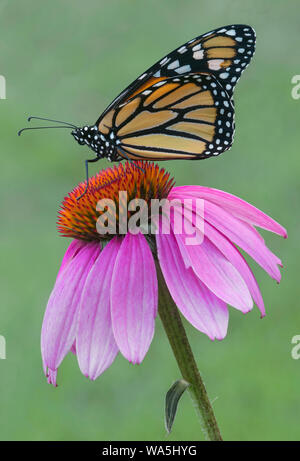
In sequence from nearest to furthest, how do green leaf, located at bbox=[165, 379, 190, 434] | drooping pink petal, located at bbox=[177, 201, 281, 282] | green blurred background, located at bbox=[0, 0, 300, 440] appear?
green leaf, located at bbox=[165, 379, 190, 434] → drooping pink petal, located at bbox=[177, 201, 281, 282] → green blurred background, located at bbox=[0, 0, 300, 440]

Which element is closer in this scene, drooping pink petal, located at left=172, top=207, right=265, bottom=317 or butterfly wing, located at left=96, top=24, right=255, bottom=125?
drooping pink petal, located at left=172, top=207, right=265, bottom=317

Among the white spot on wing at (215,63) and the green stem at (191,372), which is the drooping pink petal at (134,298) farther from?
the white spot on wing at (215,63)

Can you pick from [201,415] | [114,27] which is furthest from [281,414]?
[114,27]

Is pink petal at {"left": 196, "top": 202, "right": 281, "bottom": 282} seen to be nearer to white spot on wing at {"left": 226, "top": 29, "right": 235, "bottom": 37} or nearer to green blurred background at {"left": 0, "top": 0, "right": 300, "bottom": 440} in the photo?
green blurred background at {"left": 0, "top": 0, "right": 300, "bottom": 440}

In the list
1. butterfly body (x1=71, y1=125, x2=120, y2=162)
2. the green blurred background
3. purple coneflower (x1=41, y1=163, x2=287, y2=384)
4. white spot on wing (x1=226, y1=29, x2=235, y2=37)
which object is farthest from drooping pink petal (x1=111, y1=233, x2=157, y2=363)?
white spot on wing (x1=226, y1=29, x2=235, y2=37)

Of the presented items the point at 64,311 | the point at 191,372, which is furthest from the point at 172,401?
the point at 64,311

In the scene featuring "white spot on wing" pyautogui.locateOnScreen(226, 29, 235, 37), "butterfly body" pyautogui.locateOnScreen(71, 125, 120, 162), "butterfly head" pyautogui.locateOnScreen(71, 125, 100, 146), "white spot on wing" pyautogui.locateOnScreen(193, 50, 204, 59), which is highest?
"white spot on wing" pyautogui.locateOnScreen(226, 29, 235, 37)
